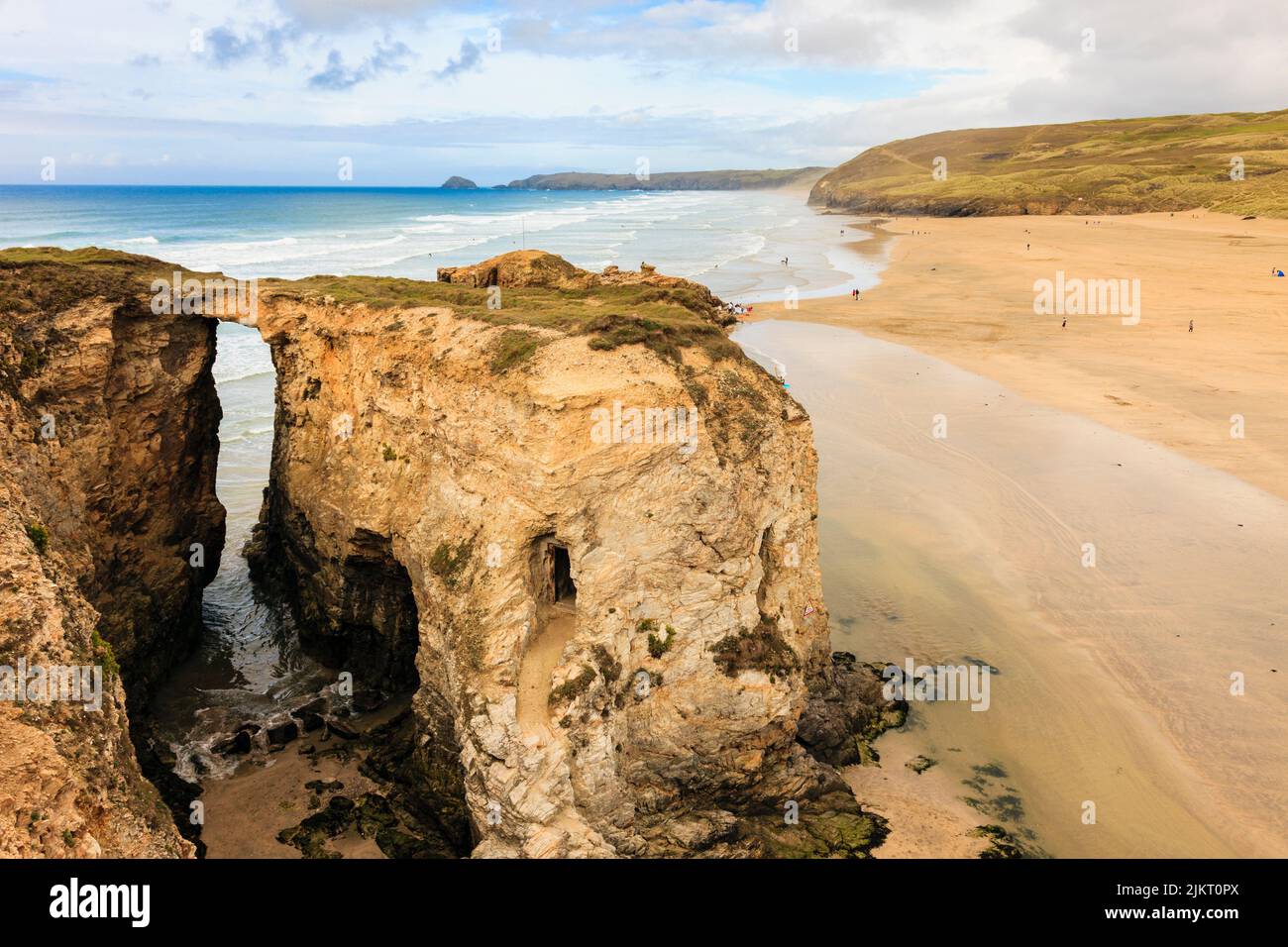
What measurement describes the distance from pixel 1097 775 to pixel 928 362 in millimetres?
34179

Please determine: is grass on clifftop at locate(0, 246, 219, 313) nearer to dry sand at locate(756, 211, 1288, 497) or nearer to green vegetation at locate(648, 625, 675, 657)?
green vegetation at locate(648, 625, 675, 657)

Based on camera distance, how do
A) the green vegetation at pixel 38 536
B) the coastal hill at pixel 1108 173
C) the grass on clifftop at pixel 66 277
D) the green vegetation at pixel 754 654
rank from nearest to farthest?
the green vegetation at pixel 38 536 → the green vegetation at pixel 754 654 → the grass on clifftop at pixel 66 277 → the coastal hill at pixel 1108 173

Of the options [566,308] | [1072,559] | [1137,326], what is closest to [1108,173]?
[1137,326]

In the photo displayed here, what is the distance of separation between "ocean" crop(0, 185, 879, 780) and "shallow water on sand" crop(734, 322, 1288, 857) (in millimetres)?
15751

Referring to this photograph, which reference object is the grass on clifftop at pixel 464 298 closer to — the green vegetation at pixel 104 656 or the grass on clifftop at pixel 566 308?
the grass on clifftop at pixel 566 308

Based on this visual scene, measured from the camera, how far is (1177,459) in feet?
108

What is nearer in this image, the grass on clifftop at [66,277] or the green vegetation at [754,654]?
the green vegetation at [754,654]

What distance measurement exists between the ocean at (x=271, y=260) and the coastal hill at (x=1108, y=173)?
A: 20454 millimetres

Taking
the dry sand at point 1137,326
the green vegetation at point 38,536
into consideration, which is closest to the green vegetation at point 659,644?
the green vegetation at point 38,536

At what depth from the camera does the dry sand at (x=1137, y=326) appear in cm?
3712

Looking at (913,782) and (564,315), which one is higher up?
(564,315)

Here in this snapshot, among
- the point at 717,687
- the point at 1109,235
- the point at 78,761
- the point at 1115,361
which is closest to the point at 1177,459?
the point at 1115,361

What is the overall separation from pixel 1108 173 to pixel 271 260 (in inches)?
4711

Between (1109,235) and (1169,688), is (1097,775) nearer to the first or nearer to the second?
(1169,688)
